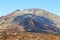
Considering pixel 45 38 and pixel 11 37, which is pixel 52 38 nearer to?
pixel 45 38

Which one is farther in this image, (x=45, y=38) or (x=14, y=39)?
(x=45, y=38)

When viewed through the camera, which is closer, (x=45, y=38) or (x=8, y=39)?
(x=8, y=39)

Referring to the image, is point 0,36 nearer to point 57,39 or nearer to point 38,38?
point 38,38

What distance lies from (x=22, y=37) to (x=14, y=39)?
6.66 feet

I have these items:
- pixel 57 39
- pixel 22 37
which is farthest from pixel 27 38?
pixel 57 39

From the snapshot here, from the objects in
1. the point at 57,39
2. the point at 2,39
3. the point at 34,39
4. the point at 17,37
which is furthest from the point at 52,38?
the point at 2,39

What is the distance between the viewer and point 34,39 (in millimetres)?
39188

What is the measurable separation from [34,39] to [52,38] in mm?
4580

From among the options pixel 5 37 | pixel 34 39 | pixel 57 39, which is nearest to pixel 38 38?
pixel 34 39

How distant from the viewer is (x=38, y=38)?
39875mm

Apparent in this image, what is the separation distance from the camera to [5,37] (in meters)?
39.7

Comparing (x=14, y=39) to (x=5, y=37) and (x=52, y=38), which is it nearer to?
(x=5, y=37)

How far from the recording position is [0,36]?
39.4 metres

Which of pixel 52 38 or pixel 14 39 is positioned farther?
pixel 52 38
